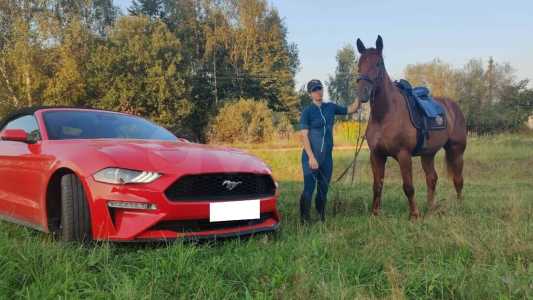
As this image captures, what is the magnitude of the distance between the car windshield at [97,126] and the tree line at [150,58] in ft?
79.1

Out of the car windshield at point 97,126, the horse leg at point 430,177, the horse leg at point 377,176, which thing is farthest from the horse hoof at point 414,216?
the car windshield at point 97,126

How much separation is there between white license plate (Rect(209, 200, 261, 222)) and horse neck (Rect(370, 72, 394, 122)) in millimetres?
2386

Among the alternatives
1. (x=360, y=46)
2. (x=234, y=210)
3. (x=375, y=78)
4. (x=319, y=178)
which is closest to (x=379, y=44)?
(x=360, y=46)

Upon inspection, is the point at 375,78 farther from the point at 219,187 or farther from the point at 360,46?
the point at 219,187

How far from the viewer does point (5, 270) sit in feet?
8.87

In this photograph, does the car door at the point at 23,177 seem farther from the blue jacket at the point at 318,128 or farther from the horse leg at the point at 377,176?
the horse leg at the point at 377,176

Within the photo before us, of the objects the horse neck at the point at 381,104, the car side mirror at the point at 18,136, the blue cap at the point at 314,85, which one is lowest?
the car side mirror at the point at 18,136

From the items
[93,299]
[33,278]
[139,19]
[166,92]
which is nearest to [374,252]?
[93,299]

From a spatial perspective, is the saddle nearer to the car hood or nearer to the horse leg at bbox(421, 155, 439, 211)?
the horse leg at bbox(421, 155, 439, 211)

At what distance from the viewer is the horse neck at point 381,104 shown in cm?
534

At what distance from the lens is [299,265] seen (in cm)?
289

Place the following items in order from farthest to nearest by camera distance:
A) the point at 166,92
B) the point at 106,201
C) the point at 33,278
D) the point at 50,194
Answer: the point at 166,92 → the point at 50,194 → the point at 106,201 → the point at 33,278

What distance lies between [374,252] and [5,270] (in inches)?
98.2

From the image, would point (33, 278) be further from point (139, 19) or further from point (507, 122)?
point (507, 122)
